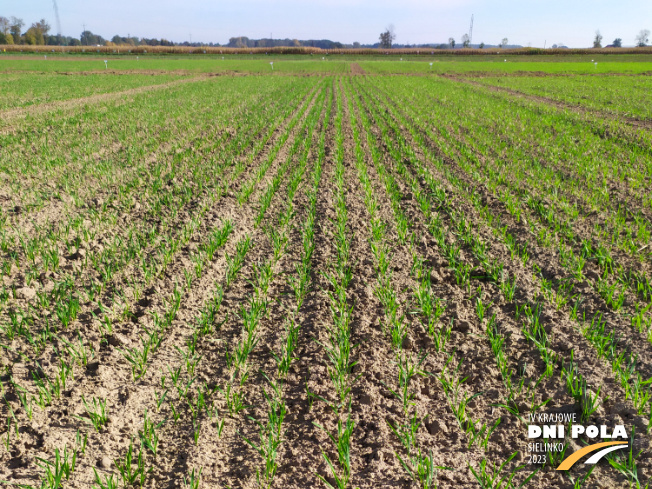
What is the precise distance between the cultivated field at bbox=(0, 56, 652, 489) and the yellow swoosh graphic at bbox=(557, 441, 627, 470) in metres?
0.07

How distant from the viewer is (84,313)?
434 centimetres

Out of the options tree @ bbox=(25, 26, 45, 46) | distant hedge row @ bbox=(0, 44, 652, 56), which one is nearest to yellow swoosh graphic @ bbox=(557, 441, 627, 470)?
distant hedge row @ bbox=(0, 44, 652, 56)

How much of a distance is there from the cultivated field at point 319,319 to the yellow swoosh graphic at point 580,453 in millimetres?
70

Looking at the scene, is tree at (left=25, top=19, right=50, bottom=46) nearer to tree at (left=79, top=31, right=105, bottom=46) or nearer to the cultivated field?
tree at (left=79, top=31, right=105, bottom=46)

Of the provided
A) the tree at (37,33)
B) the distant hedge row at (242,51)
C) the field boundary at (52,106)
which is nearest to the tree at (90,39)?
the tree at (37,33)

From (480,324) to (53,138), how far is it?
13.5m

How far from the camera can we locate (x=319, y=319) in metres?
4.35

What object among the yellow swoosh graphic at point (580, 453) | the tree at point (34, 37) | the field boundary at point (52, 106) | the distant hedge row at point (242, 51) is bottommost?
the yellow swoosh graphic at point (580, 453)

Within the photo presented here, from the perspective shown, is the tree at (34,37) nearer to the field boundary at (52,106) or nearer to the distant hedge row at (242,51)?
the distant hedge row at (242,51)

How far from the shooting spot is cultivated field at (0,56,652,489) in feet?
9.20

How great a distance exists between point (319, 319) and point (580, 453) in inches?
97.4

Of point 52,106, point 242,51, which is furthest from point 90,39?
point 52,106

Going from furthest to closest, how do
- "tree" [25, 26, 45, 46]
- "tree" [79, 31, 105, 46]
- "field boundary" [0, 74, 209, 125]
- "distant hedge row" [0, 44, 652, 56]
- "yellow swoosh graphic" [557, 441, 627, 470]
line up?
1. "tree" [79, 31, 105, 46]
2. "tree" [25, 26, 45, 46]
3. "distant hedge row" [0, 44, 652, 56]
4. "field boundary" [0, 74, 209, 125]
5. "yellow swoosh graphic" [557, 441, 627, 470]

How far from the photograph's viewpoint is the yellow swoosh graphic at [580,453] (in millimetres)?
2707
